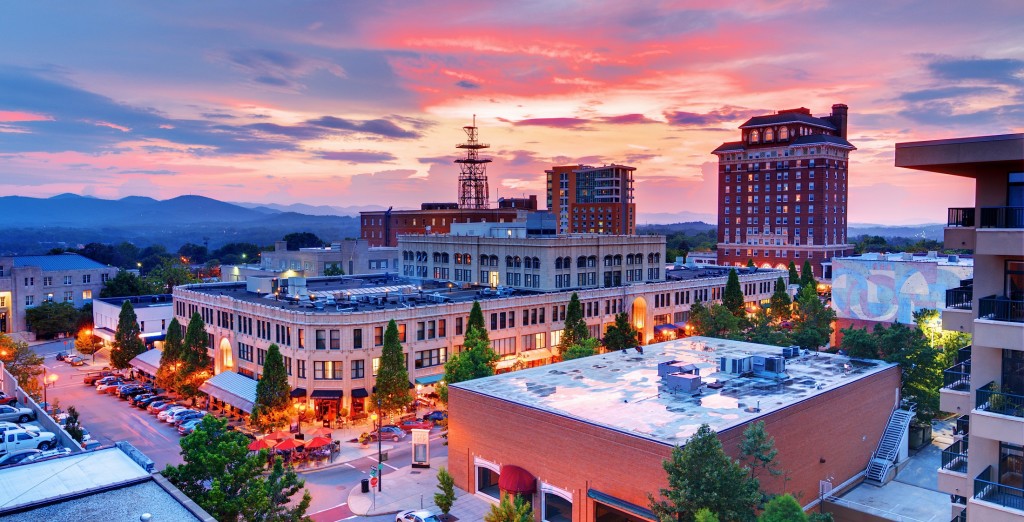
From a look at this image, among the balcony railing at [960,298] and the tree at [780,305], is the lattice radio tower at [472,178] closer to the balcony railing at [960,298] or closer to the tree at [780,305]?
the tree at [780,305]

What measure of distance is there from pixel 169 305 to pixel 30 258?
129ft

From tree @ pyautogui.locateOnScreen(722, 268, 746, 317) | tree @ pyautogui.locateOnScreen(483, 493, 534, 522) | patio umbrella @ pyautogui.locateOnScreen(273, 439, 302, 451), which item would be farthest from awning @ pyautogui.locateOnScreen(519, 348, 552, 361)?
tree @ pyautogui.locateOnScreen(483, 493, 534, 522)

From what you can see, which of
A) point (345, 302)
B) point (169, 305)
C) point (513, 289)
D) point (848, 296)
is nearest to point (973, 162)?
point (345, 302)

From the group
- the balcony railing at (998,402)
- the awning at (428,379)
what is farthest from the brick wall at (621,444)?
the awning at (428,379)

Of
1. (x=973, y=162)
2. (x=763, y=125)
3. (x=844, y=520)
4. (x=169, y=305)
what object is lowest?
(x=844, y=520)

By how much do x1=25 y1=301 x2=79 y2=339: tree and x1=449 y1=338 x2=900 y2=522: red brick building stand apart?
86.4 metres

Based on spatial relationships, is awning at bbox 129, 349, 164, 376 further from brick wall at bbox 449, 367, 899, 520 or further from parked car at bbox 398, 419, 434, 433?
brick wall at bbox 449, 367, 899, 520

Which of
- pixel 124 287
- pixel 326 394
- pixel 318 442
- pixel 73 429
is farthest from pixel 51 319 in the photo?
pixel 318 442

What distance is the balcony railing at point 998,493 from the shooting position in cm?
1922

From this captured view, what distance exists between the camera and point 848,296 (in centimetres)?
9256

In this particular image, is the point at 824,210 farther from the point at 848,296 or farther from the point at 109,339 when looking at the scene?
the point at 109,339

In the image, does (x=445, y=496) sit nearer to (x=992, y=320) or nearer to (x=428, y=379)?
(x=428, y=379)

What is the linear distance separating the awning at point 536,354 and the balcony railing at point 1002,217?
2187 inches

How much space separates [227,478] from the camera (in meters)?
29.4
